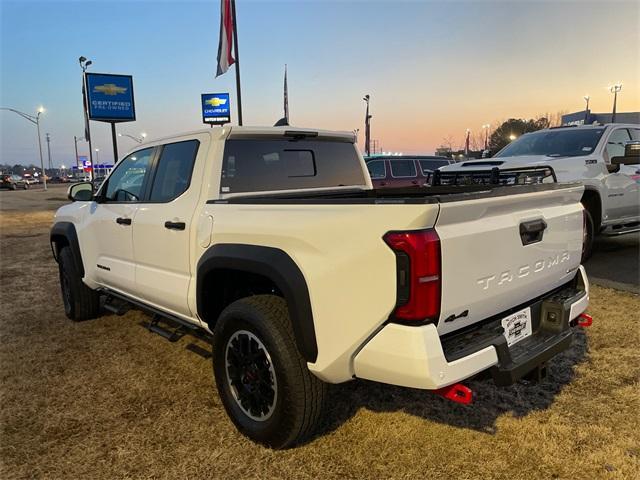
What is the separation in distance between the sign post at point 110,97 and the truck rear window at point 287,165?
2278 cm

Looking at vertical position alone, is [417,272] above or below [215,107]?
below

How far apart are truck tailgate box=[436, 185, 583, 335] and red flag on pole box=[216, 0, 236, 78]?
13.8m

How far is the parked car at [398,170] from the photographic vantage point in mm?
13039

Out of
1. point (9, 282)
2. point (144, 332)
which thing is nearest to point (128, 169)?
point (144, 332)

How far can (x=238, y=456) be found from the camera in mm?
2709

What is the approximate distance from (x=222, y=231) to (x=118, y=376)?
180 centimetres

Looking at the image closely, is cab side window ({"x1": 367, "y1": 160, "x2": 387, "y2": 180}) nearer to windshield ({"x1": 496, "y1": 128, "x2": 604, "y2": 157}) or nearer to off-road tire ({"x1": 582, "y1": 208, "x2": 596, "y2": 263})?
windshield ({"x1": 496, "y1": 128, "x2": 604, "y2": 157})

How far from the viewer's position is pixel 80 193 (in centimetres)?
486

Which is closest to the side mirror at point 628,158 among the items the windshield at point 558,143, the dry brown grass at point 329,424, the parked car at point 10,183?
the windshield at point 558,143

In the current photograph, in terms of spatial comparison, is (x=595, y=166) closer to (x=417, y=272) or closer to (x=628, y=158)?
(x=628, y=158)

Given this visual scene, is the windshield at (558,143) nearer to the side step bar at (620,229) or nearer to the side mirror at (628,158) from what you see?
the side mirror at (628,158)

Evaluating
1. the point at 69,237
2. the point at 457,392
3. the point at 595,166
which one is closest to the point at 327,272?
the point at 457,392

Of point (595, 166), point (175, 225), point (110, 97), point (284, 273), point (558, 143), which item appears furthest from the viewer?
point (110, 97)

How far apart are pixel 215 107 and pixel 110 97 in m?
7.17
